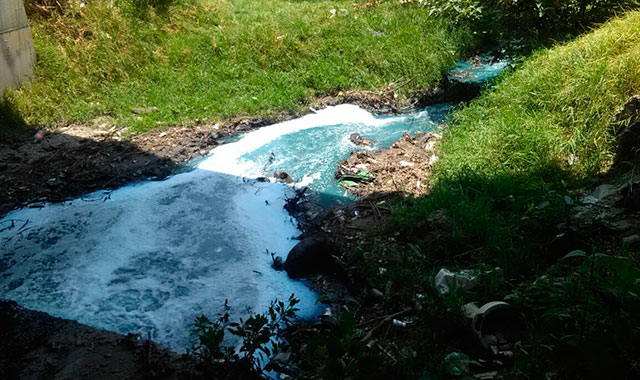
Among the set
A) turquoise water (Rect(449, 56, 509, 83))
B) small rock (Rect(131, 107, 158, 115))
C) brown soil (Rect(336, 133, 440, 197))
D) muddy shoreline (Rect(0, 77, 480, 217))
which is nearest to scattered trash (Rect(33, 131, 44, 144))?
muddy shoreline (Rect(0, 77, 480, 217))

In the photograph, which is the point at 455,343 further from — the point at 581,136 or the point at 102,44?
the point at 102,44

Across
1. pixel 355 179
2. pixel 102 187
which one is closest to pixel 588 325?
pixel 355 179

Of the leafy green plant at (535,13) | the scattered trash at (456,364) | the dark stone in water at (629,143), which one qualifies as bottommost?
the scattered trash at (456,364)

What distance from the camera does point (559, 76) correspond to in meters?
6.21

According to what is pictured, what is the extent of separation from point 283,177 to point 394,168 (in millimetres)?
1449

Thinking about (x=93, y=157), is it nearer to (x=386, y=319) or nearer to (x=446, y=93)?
(x=386, y=319)

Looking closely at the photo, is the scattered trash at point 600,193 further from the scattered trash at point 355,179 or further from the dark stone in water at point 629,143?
the scattered trash at point 355,179

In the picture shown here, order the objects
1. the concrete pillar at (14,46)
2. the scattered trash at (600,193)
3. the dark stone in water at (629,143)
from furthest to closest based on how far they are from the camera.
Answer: the concrete pillar at (14,46) → the dark stone in water at (629,143) → the scattered trash at (600,193)

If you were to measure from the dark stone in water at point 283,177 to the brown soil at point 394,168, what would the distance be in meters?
0.63

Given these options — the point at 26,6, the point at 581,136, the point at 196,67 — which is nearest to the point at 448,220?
the point at 581,136

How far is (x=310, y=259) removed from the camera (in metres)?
4.61

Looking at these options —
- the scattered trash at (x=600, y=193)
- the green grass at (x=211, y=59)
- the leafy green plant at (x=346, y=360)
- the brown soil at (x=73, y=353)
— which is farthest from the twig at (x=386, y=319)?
the green grass at (x=211, y=59)

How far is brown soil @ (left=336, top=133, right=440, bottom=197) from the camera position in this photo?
5915 millimetres

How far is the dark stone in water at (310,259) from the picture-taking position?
4.61m
